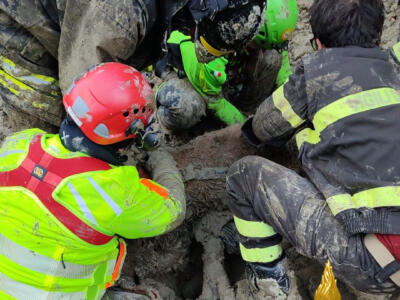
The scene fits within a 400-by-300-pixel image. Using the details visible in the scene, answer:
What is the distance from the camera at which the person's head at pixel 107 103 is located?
196 centimetres

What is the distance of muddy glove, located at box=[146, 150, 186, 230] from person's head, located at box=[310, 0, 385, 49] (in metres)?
1.20

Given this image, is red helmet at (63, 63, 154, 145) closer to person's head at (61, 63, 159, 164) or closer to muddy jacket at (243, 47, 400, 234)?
person's head at (61, 63, 159, 164)

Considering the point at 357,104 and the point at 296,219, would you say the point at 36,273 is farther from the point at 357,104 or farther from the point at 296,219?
the point at 357,104

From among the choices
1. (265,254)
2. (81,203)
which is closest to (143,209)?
(81,203)

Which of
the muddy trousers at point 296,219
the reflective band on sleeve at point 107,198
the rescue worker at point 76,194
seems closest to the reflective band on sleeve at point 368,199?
the muddy trousers at point 296,219

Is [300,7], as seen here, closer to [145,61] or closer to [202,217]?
[145,61]

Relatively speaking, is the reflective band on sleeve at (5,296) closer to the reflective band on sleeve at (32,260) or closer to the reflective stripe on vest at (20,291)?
the reflective stripe on vest at (20,291)

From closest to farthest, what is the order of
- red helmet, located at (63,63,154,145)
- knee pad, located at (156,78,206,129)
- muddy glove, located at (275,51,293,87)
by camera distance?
red helmet, located at (63,63,154,145) → knee pad, located at (156,78,206,129) → muddy glove, located at (275,51,293,87)

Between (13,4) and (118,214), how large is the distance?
4.66 ft

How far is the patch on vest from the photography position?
1917mm

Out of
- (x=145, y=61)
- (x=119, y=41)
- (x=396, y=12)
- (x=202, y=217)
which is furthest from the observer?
(x=396, y=12)

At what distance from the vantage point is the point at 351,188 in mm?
1850

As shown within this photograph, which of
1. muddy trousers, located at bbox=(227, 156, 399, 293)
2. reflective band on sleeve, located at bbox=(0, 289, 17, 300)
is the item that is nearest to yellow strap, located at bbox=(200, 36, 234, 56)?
muddy trousers, located at bbox=(227, 156, 399, 293)

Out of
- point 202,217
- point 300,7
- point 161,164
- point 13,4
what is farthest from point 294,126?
point 300,7
